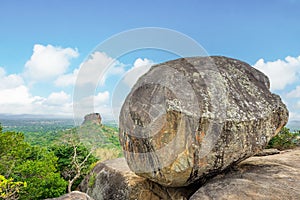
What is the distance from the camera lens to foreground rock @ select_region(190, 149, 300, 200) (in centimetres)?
669

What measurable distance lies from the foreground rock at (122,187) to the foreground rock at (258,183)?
1.68m

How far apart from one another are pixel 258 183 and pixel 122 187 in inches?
194

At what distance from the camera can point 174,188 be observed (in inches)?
356

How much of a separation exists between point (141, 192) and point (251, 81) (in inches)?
205

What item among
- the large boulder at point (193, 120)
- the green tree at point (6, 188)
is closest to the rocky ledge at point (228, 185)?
the large boulder at point (193, 120)

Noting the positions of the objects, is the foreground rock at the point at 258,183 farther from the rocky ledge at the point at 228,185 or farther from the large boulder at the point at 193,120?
the large boulder at the point at 193,120

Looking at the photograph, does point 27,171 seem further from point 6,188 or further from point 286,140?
point 286,140

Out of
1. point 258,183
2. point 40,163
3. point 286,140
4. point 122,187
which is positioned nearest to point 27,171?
point 40,163

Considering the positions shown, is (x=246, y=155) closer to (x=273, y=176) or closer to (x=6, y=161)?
(x=273, y=176)

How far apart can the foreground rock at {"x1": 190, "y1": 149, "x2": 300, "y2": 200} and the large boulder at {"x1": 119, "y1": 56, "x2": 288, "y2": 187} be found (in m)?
0.47

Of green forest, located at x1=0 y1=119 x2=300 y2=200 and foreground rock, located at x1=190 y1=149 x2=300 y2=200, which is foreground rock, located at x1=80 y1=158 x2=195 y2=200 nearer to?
green forest, located at x1=0 y1=119 x2=300 y2=200

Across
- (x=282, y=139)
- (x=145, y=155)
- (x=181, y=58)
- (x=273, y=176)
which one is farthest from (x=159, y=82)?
(x=282, y=139)

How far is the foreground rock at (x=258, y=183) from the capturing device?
21.9 ft

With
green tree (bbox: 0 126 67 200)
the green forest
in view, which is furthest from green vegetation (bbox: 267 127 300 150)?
green tree (bbox: 0 126 67 200)
